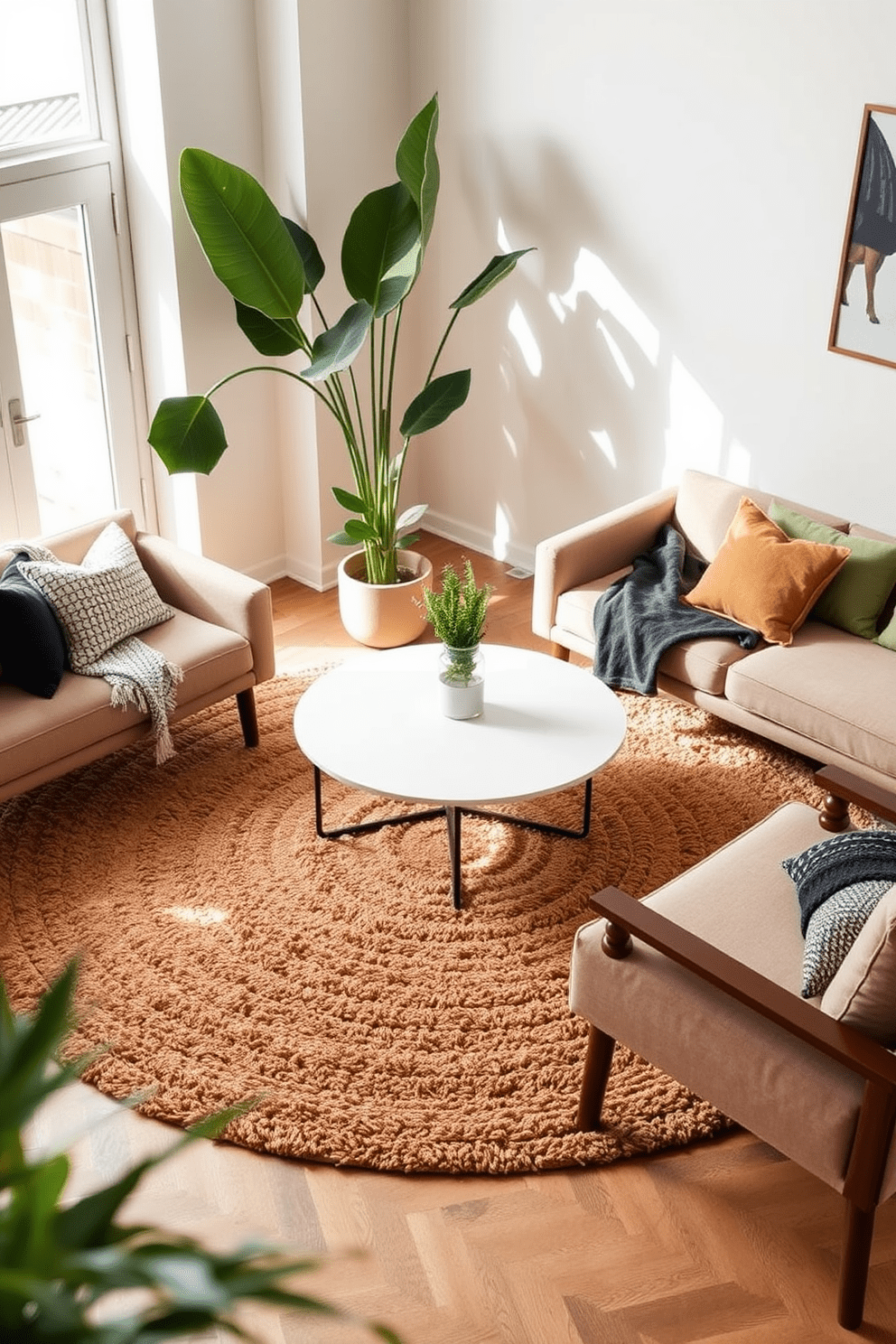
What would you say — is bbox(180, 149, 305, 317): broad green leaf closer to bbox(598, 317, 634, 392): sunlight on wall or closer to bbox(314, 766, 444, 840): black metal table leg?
bbox(598, 317, 634, 392): sunlight on wall

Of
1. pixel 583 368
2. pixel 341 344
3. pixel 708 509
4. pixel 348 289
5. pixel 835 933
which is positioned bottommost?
pixel 835 933

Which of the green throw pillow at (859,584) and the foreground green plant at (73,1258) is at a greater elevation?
the foreground green plant at (73,1258)

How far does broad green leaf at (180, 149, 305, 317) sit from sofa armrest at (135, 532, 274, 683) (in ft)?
2.75

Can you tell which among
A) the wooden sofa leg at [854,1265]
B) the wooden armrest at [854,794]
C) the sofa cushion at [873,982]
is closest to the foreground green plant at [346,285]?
the wooden armrest at [854,794]

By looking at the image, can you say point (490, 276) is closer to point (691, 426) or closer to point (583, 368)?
point (583, 368)

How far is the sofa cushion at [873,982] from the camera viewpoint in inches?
92.1

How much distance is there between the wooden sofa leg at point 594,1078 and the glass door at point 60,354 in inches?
113

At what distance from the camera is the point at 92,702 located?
3.86 meters

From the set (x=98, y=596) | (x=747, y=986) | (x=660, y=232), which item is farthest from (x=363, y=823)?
(x=660, y=232)

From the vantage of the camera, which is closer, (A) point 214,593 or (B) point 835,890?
(B) point 835,890

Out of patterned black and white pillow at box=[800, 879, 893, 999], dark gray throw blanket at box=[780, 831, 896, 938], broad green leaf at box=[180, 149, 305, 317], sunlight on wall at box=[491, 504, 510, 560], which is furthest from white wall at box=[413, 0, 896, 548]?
patterned black and white pillow at box=[800, 879, 893, 999]

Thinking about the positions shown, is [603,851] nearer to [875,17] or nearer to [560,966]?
[560,966]

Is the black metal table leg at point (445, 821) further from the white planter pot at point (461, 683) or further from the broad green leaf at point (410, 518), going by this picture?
the broad green leaf at point (410, 518)

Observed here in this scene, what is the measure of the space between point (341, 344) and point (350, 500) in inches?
22.4
